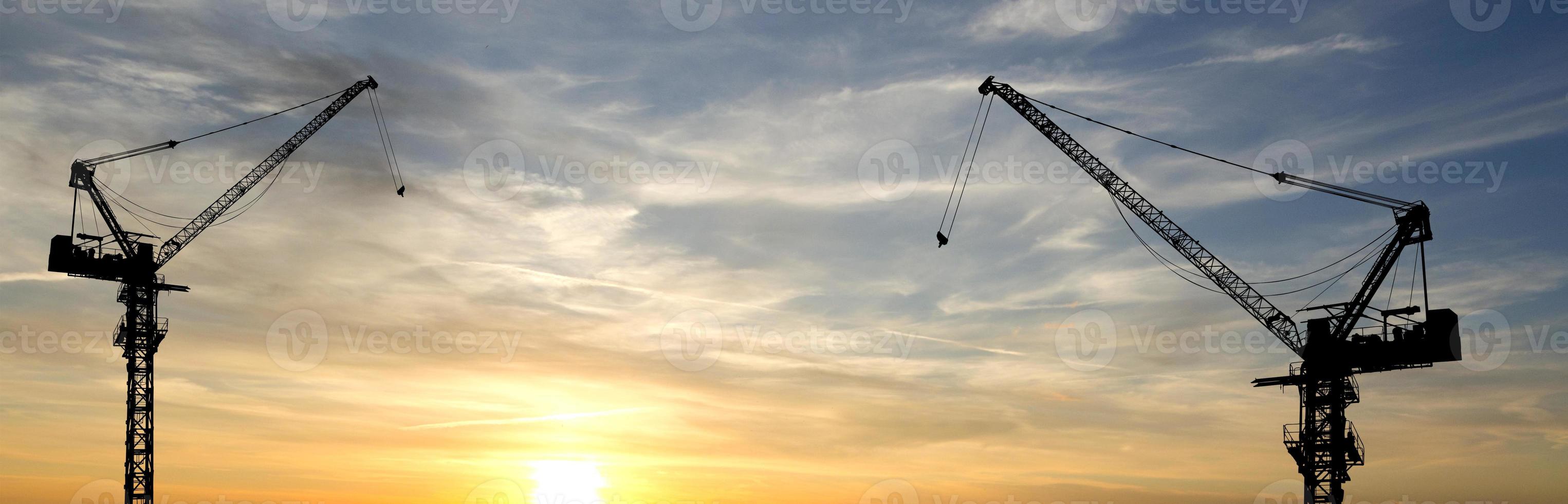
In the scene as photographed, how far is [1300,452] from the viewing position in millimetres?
117812

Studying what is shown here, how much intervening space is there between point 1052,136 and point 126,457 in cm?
12172

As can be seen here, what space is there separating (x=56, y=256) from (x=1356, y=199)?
153027 mm

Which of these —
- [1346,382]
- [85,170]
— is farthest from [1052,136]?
[85,170]

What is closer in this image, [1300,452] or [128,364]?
[1300,452]

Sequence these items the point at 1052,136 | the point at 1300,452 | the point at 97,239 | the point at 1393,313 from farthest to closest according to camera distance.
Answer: the point at 1052,136, the point at 97,239, the point at 1300,452, the point at 1393,313

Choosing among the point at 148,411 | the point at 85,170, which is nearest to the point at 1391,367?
the point at 148,411

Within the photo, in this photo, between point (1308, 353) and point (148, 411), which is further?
point (148, 411)

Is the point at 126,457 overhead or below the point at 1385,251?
below

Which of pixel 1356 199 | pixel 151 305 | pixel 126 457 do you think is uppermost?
pixel 1356 199

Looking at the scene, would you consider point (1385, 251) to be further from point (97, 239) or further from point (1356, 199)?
point (97, 239)

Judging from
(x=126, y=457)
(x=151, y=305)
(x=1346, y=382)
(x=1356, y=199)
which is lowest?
(x=126, y=457)

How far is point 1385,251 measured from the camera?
389 feet

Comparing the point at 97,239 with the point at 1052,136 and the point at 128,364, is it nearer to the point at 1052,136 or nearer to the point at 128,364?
the point at 128,364

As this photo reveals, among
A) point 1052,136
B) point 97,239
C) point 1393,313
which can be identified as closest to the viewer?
point 1393,313
